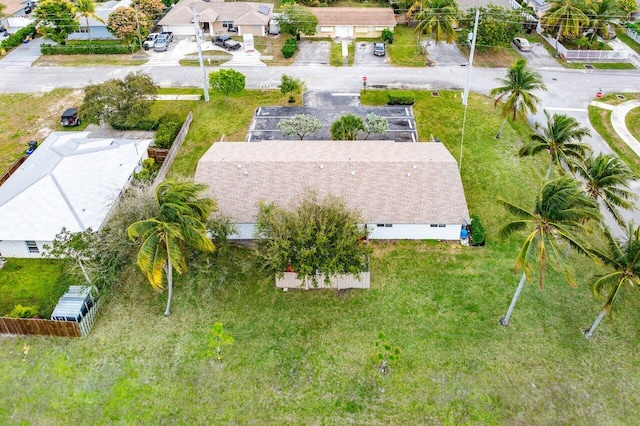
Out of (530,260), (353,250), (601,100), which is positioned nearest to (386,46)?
(601,100)

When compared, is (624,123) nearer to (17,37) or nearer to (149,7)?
(149,7)

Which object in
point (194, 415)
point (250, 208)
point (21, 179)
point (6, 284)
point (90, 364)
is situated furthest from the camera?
point (21, 179)

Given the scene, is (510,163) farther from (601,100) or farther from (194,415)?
(194,415)

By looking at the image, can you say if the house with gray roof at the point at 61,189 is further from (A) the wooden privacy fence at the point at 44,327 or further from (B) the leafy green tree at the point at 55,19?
(B) the leafy green tree at the point at 55,19

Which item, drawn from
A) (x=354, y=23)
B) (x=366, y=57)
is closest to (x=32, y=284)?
(x=366, y=57)

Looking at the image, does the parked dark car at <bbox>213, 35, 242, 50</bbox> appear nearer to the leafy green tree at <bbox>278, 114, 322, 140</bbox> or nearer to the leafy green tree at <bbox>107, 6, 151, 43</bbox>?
the leafy green tree at <bbox>107, 6, 151, 43</bbox>

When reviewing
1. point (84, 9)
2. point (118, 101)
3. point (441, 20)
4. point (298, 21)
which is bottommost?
point (118, 101)
